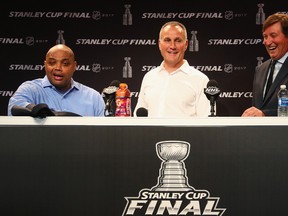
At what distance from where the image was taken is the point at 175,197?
250 cm

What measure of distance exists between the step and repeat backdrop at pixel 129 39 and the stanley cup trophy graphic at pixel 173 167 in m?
3.48

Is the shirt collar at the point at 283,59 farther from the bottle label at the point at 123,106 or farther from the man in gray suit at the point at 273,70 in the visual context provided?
the bottle label at the point at 123,106

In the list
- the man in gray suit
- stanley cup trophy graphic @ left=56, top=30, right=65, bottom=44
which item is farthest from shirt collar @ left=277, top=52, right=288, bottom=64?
stanley cup trophy graphic @ left=56, top=30, right=65, bottom=44

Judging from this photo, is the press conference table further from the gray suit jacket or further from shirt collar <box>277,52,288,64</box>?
shirt collar <box>277,52,288,64</box>

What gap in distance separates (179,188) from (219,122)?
0.32 meters

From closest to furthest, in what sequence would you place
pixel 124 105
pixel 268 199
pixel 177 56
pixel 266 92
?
pixel 268 199, pixel 124 105, pixel 266 92, pixel 177 56

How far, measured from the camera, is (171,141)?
251 cm

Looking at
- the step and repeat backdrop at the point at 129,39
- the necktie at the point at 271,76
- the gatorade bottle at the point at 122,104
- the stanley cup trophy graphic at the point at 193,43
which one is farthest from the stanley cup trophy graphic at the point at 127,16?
the gatorade bottle at the point at 122,104

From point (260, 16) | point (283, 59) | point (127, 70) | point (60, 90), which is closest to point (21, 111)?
point (60, 90)

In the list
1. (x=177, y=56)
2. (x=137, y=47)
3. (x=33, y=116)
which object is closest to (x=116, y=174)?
(x=33, y=116)

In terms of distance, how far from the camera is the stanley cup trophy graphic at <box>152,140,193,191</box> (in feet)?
8.19

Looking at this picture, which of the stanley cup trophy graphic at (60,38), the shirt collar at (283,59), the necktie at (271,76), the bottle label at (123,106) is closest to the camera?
the bottle label at (123,106)

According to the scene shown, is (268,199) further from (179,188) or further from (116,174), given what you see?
(116,174)

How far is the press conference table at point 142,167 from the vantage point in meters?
2.50
